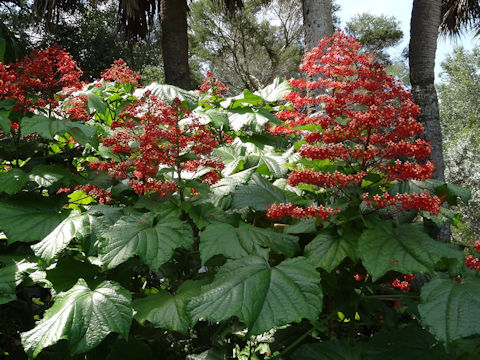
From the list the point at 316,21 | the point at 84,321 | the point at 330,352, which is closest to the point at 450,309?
the point at 330,352

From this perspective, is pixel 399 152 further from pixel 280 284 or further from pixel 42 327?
pixel 42 327

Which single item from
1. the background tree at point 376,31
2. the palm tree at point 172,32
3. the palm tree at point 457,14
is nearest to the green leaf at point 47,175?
the palm tree at point 172,32

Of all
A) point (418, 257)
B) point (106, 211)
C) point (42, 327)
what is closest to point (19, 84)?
point (106, 211)

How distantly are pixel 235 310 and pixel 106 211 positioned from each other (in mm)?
808

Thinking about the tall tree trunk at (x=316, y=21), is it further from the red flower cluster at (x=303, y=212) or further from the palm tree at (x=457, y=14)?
the palm tree at (x=457, y=14)

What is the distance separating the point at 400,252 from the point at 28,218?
1.49 m

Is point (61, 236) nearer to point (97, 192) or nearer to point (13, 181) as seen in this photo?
point (97, 192)

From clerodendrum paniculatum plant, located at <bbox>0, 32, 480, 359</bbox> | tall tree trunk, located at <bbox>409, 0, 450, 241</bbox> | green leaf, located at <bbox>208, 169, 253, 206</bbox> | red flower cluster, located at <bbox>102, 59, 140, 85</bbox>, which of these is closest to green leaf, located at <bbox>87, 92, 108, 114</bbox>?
clerodendrum paniculatum plant, located at <bbox>0, 32, 480, 359</bbox>

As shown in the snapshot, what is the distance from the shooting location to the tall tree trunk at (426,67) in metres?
4.42

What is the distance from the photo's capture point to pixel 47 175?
190 centimetres

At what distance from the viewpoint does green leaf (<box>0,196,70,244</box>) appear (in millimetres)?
1672

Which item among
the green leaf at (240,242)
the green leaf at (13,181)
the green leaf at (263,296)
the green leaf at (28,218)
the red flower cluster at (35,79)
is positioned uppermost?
the red flower cluster at (35,79)

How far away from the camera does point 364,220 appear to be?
56.4 inches

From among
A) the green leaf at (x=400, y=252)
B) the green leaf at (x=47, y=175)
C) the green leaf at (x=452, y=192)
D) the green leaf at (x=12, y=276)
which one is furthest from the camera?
the green leaf at (x=47, y=175)
